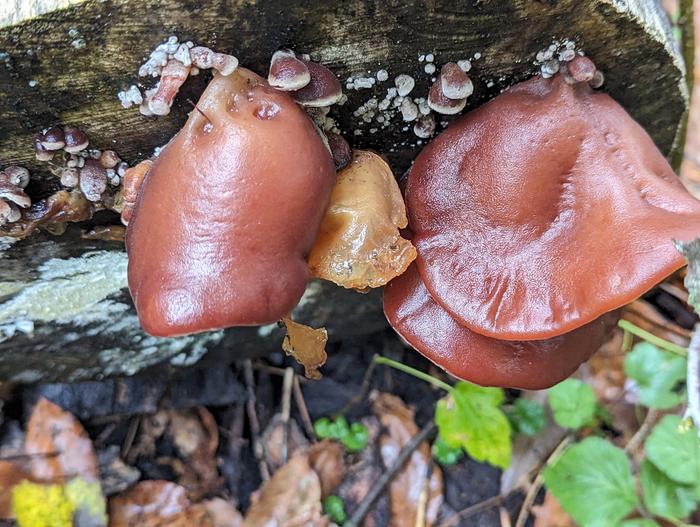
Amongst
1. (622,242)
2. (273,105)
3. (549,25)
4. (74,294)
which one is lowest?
(74,294)

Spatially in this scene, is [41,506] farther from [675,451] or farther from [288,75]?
[675,451]

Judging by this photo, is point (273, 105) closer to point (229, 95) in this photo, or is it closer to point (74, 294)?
point (229, 95)

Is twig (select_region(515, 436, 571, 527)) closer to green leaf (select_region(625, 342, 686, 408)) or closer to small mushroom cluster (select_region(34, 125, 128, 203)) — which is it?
green leaf (select_region(625, 342, 686, 408))

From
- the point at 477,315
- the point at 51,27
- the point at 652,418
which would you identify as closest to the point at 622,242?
the point at 477,315

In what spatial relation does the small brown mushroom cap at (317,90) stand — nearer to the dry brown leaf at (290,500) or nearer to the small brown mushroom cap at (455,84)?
the small brown mushroom cap at (455,84)

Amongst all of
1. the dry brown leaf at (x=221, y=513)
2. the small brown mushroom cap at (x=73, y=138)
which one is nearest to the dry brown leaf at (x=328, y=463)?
the dry brown leaf at (x=221, y=513)

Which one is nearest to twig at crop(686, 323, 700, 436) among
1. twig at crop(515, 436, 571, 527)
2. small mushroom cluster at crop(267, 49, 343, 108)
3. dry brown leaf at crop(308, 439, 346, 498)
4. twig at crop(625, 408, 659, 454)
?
twig at crop(625, 408, 659, 454)
